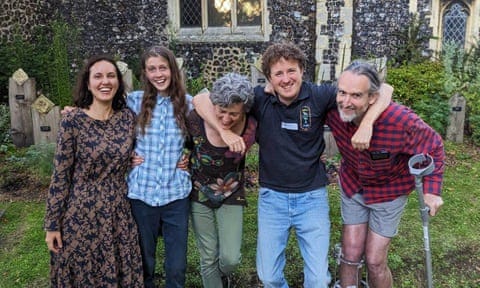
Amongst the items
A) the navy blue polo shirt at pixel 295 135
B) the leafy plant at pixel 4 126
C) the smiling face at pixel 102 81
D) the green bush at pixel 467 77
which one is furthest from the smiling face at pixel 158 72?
the green bush at pixel 467 77

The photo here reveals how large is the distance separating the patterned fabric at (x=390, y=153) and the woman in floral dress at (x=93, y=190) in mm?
1390

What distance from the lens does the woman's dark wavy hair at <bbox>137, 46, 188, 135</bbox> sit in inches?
116

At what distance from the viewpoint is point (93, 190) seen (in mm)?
2852

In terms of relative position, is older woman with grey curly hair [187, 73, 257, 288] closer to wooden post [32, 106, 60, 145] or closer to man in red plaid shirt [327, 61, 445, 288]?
man in red plaid shirt [327, 61, 445, 288]

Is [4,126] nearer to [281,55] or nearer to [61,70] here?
[61,70]

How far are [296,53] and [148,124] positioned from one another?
3.37 ft

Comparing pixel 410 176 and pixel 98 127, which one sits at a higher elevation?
pixel 98 127

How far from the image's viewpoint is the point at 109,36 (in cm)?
1145

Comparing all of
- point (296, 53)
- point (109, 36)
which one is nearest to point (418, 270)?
point (296, 53)

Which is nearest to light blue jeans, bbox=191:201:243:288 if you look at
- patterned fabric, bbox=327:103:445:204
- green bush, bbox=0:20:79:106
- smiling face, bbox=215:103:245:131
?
smiling face, bbox=215:103:245:131

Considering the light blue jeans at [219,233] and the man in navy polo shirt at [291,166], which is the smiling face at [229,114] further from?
the light blue jeans at [219,233]

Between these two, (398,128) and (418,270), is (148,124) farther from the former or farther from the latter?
(418,270)

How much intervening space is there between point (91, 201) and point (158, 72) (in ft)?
2.96

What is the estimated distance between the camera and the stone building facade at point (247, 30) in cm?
1063
